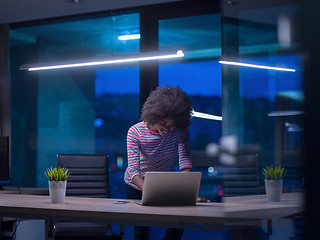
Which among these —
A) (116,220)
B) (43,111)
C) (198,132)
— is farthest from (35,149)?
(116,220)

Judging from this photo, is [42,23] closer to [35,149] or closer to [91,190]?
[35,149]

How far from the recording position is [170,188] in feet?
8.36

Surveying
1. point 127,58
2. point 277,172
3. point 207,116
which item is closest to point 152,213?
point 277,172

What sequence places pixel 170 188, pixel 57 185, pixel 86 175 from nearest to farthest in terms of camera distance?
pixel 170 188 → pixel 57 185 → pixel 86 175

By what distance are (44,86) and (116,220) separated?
13.4ft

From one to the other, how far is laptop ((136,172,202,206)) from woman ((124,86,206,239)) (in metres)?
0.47

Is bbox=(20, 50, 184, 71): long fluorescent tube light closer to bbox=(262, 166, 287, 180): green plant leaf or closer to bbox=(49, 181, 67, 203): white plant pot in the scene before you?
bbox=(49, 181, 67, 203): white plant pot

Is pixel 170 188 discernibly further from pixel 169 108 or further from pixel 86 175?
pixel 86 175

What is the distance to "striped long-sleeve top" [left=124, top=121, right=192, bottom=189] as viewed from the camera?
316 centimetres

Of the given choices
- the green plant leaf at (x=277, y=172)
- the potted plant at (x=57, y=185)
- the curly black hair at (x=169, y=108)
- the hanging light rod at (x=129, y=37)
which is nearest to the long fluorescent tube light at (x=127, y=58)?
the curly black hair at (x=169, y=108)

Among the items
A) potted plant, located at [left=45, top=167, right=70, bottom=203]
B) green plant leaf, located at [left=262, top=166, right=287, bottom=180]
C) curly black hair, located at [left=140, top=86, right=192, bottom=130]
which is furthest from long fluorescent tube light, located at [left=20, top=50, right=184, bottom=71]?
green plant leaf, located at [left=262, top=166, right=287, bottom=180]

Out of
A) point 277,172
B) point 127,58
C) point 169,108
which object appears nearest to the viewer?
point 277,172

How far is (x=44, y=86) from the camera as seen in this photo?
6047 mm

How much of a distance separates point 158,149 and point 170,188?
0.69m
